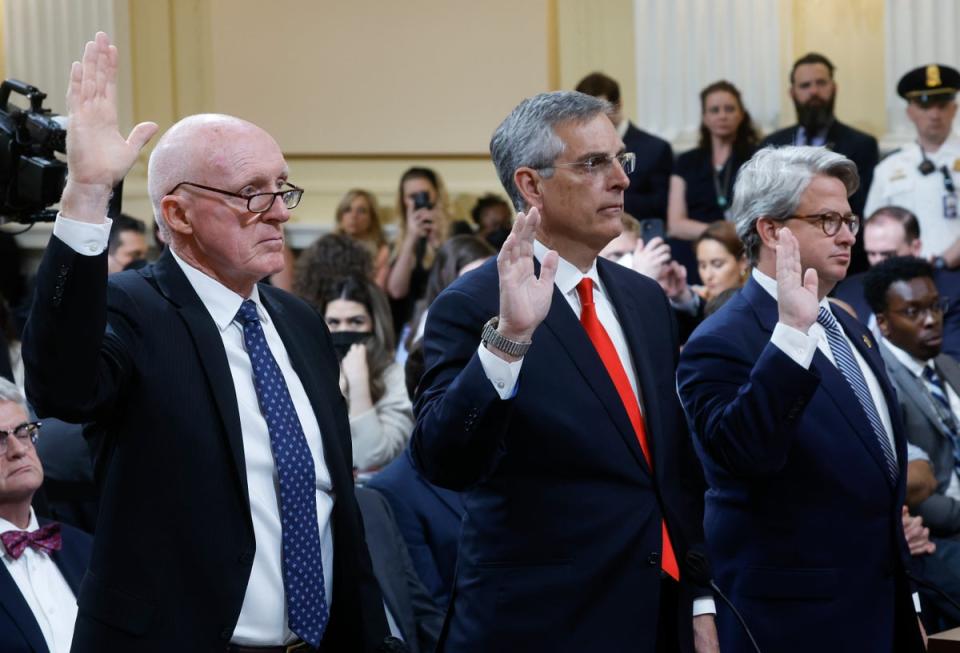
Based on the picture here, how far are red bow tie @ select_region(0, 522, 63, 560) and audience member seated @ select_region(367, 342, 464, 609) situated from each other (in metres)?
1.02

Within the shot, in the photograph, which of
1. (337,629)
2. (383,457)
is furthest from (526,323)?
(383,457)

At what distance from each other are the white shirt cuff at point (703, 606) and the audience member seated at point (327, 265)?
325 cm

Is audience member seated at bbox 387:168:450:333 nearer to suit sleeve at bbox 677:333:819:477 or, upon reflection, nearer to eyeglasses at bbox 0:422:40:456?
eyeglasses at bbox 0:422:40:456

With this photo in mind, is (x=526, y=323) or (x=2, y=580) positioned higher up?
(x=526, y=323)

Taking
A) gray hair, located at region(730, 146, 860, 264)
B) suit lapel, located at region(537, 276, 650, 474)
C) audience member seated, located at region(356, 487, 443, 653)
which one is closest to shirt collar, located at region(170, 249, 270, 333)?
suit lapel, located at region(537, 276, 650, 474)

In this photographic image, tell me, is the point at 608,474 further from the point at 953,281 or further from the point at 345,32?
the point at 345,32

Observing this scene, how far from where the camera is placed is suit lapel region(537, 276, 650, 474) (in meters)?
3.10

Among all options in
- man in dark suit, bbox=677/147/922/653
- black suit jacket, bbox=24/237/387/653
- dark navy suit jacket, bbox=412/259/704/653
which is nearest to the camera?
A: black suit jacket, bbox=24/237/387/653

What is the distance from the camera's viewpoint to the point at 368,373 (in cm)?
582

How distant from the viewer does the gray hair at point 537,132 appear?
128 inches

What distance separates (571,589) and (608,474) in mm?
234

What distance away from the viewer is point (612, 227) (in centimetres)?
321

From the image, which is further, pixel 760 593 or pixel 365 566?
pixel 760 593

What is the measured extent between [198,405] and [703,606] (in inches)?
46.3
